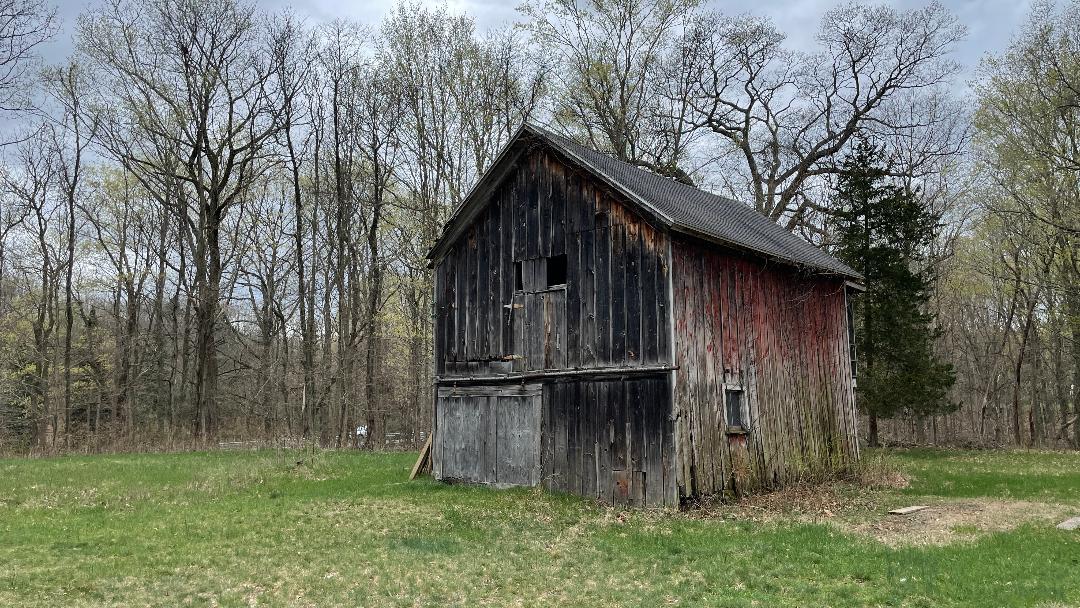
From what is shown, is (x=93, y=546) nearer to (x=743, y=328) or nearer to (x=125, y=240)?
(x=743, y=328)

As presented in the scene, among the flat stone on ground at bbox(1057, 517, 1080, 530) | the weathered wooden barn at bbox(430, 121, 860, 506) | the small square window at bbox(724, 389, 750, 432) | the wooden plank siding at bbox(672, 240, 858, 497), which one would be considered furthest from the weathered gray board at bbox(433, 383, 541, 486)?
the flat stone on ground at bbox(1057, 517, 1080, 530)

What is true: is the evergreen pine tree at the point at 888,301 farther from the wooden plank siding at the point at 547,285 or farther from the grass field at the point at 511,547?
the wooden plank siding at the point at 547,285

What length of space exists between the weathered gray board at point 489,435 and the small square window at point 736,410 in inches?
165

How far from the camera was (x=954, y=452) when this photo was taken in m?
28.3

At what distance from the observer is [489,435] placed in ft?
60.3

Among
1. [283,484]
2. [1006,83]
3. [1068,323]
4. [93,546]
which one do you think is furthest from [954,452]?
[93,546]

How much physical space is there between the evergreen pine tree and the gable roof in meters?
8.09

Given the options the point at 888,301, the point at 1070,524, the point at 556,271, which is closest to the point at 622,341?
the point at 556,271

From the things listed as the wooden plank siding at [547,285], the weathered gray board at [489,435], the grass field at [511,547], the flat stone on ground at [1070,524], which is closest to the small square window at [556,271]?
the wooden plank siding at [547,285]

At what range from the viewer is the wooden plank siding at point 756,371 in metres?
15.4

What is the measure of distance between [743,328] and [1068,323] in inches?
802

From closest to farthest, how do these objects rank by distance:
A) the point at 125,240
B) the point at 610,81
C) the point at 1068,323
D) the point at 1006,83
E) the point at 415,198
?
the point at 1006,83 → the point at 1068,323 → the point at 610,81 → the point at 415,198 → the point at 125,240

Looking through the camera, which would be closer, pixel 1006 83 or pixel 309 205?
pixel 1006 83

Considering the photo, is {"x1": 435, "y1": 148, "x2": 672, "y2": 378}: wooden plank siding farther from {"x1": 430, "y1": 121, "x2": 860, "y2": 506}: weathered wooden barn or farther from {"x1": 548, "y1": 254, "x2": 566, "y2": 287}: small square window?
{"x1": 548, "y1": 254, "x2": 566, "y2": 287}: small square window
